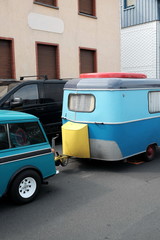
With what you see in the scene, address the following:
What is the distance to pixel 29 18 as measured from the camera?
43.9 feet

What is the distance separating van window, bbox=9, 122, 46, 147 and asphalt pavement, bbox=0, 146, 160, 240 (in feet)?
3.45

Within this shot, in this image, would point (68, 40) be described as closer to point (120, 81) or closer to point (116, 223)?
point (120, 81)

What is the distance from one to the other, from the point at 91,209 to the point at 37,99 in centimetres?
537

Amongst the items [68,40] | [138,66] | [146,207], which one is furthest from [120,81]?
[138,66]

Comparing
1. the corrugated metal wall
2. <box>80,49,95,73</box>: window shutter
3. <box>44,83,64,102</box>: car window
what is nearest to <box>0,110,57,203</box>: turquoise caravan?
<box>44,83,64,102</box>: car window

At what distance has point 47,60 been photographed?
571 inches

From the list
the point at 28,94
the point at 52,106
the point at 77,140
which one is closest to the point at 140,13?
the point at 52,106

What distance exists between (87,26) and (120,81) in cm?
981

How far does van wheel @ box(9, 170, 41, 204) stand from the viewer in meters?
5.18

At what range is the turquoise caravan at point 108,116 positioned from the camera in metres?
7.11

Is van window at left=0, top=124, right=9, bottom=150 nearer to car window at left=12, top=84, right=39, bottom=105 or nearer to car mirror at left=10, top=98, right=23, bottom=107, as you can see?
car mirror at left=10, top=98, right=23, bottom=107

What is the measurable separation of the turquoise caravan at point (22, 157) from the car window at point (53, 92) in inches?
175

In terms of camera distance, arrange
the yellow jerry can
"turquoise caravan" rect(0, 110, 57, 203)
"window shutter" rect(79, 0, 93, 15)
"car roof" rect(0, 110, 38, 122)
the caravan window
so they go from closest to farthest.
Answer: "turquoise caravan" rect(0, 110, 57, 203)
"car roof" rect(0, 110, 38, 122)
the yellow jerry can
the caravan window
"window shutter" rect(79, 0, 93, 15)

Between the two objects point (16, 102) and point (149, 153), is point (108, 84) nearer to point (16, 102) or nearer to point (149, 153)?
point (149, 153)
